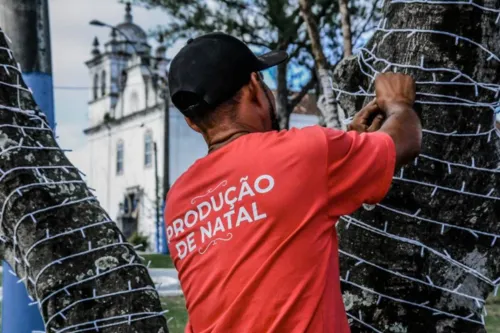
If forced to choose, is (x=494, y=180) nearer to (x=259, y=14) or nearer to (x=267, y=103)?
(x=267, y=103)

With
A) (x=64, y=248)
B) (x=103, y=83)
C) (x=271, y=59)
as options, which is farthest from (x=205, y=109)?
(x=103, y=83)

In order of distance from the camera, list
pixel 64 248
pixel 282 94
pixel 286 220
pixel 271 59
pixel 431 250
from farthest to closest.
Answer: pixel 282 94 → pixel 64 248 → pixel 431 250 → pixel 271 59 → pixel 286 220

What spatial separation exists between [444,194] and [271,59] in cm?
67

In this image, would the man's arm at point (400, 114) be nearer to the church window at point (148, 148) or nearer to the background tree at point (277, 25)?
the background tree at point (277, 25)

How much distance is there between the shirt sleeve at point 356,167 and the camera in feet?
6.21

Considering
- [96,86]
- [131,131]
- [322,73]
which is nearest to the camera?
[322,73]

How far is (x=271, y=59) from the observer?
2.12 metres

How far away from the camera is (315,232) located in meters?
1.92

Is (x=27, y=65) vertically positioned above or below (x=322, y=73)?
above

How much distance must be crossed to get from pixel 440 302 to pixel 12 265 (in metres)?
1.59

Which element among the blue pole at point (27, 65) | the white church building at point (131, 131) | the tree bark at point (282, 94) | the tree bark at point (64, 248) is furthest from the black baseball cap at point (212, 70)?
the white church building at point (131, 131)

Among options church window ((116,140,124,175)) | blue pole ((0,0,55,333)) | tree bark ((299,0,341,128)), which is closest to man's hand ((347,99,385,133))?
blue pole ((0,0,55,333))

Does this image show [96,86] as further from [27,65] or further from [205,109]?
[205,109]

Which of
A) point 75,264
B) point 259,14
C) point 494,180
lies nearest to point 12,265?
point 75,264
